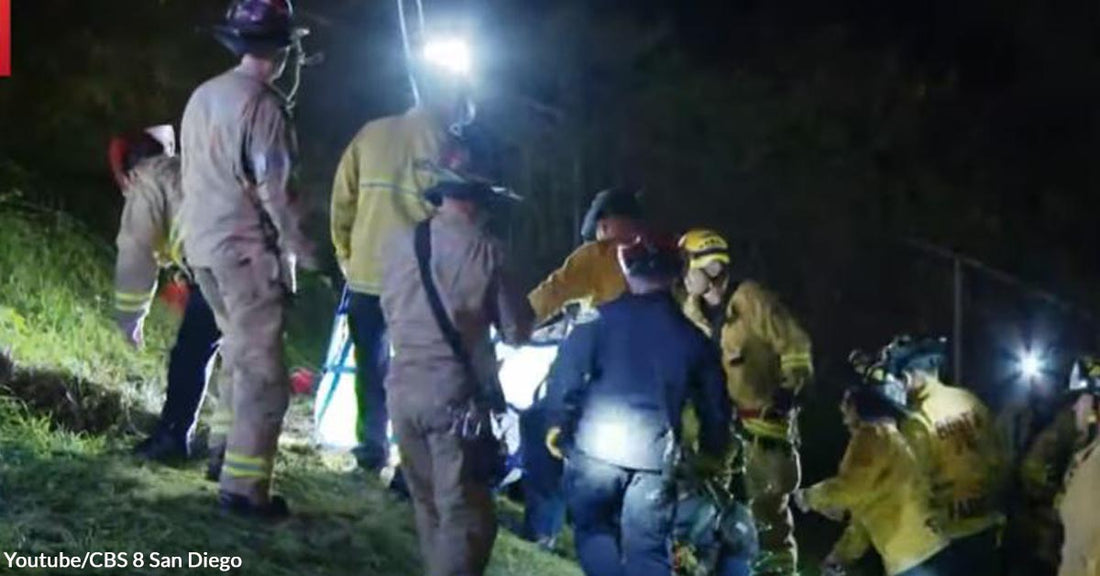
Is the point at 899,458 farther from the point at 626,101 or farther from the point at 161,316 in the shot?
the point at 626,101

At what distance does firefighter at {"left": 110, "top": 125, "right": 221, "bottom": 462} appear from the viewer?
292 inches

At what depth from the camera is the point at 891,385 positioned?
8.77m

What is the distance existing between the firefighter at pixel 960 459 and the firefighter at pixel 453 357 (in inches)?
102

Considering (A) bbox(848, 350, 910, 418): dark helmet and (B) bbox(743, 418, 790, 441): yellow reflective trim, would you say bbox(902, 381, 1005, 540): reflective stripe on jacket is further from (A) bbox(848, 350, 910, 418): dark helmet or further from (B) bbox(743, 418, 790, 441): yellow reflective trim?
(B) bbox(743, 418, 790, 441): yellow reflective trim

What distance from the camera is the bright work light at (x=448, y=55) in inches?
327

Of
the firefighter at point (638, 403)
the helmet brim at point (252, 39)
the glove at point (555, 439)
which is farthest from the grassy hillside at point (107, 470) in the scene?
the helmet brim at point (252, 39)

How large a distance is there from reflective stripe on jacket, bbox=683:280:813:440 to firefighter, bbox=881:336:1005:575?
652 mm

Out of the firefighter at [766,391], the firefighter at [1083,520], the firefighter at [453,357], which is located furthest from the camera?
the firefighter at [766,391]

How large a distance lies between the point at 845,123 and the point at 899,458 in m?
7.79

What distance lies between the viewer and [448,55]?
8.91 metres

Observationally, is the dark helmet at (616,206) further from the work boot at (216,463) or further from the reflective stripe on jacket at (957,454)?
the work boot at (216,463)

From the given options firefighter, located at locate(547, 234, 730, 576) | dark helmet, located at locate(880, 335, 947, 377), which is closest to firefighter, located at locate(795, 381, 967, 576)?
dark helmet, located at locate(880, 335, 947, 377)

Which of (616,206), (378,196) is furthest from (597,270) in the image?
(378,196)

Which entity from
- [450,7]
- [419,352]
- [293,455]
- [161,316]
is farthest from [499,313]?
[450,7]
